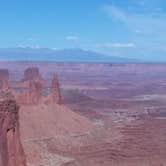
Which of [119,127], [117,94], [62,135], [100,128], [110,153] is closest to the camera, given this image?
[110,153]

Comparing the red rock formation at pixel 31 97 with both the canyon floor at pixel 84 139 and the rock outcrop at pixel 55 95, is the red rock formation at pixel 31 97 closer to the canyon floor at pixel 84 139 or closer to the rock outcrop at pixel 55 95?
the canyon floor at pixel 84 139

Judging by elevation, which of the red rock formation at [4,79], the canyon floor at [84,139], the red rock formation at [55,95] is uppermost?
the red rock formation at [4,79]

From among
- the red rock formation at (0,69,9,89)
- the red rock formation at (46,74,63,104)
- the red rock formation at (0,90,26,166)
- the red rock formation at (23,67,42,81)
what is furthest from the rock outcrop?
the red rock formation at (0,90,26,166)

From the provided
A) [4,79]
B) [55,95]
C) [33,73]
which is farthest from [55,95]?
[33,73]

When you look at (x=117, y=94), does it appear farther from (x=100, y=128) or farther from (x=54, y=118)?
(x=54, y=118)

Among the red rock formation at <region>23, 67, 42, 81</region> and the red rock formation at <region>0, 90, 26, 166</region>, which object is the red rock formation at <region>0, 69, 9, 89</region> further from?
the red rock formation at <region>0, 90, 26, 166</region>

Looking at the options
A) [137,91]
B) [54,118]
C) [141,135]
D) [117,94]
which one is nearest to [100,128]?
[141,135]

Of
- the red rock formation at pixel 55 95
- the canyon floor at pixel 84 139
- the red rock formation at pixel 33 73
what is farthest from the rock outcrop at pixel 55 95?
the red rock formation at pixel 33 73

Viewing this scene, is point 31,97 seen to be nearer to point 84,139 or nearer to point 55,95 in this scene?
point 55,95
